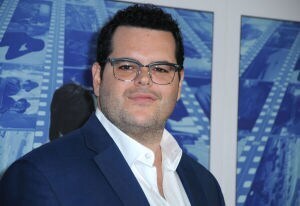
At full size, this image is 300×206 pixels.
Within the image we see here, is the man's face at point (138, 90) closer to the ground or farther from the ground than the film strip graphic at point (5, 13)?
closer to the ground

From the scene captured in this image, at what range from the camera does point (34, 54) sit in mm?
1371

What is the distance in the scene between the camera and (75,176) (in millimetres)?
879

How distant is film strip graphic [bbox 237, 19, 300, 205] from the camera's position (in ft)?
5.56

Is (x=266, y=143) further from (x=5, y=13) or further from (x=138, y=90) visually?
(x=5, y=13)

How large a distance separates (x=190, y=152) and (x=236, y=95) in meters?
0.36

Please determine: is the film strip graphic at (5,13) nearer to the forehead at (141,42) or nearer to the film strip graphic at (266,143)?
the forehead at (141,42)

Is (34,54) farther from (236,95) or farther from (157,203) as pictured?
(236,95)

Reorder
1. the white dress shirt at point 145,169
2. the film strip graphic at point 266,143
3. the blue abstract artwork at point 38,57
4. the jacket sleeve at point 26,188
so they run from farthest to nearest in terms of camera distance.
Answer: the film strip graphic at point 266,143, the blue abstract artwork at point 38,57, the white dress shirt at point 145,169, the jacket sleeve at point 26,188

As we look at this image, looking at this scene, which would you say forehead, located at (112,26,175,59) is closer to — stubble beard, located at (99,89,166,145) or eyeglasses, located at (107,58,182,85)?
eyeglasses, located at (107,58,182,85)

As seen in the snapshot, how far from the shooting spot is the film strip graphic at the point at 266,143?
1.69 metres

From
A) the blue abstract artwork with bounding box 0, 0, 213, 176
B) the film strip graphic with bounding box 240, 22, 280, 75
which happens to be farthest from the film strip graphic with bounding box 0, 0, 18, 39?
the film strip graphic with bounding box 240, 22, 280, 75

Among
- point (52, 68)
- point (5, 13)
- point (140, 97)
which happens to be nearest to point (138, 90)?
point (140, 97)

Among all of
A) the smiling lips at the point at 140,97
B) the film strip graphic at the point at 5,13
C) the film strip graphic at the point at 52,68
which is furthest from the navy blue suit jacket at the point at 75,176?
the film strip graphic at the point at 5,13

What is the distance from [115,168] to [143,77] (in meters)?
0.27
